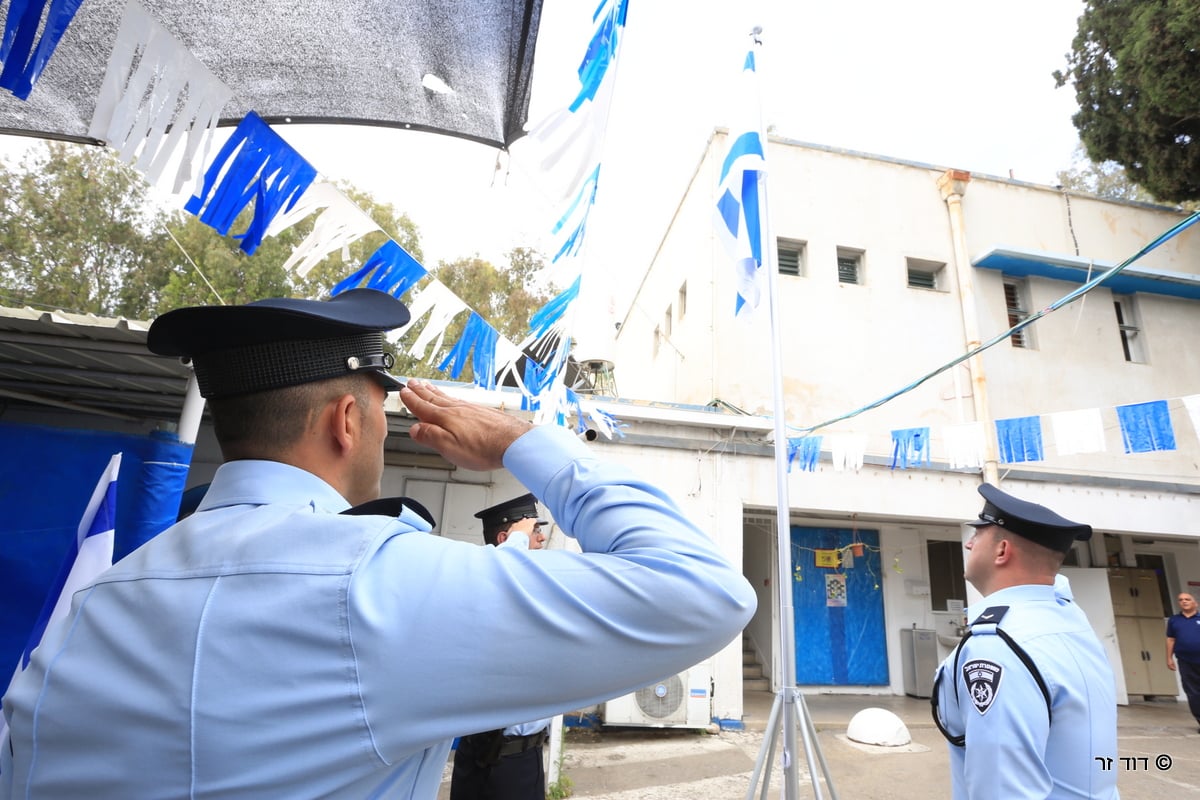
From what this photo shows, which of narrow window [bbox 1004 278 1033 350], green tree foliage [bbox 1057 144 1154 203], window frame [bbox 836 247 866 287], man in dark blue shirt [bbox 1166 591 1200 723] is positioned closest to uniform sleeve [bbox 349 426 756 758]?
man in dark blue shirt [bbox 1166 591 1200 723]

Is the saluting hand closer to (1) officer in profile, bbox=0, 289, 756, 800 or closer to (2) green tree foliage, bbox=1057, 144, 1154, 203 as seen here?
(1) officer in profile, bbox=0, 289, 756, 800

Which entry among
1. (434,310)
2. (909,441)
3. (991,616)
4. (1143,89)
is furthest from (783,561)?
(1143,89)

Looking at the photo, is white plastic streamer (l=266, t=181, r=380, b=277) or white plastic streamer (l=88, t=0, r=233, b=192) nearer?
white plastic streamer (l=88, t=0, r=233, b=192)

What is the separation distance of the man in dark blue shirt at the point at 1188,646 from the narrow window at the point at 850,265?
6.34 meters

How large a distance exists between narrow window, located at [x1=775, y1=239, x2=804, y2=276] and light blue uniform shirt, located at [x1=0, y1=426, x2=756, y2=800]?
1075cm

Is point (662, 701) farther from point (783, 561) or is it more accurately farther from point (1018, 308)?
point (1018, 308)

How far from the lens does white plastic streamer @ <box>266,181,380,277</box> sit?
10.2 ft

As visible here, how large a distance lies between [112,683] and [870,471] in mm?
10052

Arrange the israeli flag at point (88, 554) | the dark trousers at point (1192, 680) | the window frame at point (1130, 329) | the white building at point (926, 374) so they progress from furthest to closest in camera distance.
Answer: the window frame at point (1130, 329), the white building at point (926, 374), the dark trousers at point (1192, 680), the israeli flag at point (88, 554)

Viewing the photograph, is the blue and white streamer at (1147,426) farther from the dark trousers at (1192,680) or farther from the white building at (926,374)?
the dark trousers at (1192,680)

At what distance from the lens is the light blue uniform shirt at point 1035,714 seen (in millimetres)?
1940

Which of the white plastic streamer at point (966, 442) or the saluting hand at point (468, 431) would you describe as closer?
the saluting hand at point (468, 431)

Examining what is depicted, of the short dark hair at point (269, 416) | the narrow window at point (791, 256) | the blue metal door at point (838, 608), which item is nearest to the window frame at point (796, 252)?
the narrow window at point (791, 256)

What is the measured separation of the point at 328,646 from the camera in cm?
72
